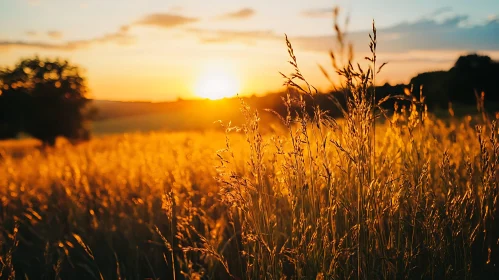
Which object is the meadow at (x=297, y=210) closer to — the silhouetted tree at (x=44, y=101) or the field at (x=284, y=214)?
the field at (x=284, y=214)

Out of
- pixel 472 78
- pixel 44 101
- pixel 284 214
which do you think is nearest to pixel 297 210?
pixel 284 214

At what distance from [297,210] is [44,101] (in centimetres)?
3851

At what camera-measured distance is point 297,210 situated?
3.42 meters

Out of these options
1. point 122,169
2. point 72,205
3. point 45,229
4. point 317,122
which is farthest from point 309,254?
point 122,169

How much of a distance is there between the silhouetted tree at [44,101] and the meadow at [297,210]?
32.1 m

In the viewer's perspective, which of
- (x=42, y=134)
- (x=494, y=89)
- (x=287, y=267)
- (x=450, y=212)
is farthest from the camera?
(x=42, y=134)

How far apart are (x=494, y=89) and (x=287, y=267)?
15658mm

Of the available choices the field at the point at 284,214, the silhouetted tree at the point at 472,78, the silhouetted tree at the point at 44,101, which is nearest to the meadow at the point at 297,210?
the field at the point at 284,214

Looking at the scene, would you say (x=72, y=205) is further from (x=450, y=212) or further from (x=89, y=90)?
(x=89, y=90)

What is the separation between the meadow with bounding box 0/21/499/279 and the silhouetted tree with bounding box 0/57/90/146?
105ft

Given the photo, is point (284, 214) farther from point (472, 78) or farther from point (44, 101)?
point (44, 101)

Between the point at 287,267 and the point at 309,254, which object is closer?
the point at 309,254

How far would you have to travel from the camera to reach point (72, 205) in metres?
4.96

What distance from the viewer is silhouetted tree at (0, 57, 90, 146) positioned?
36.3 m
